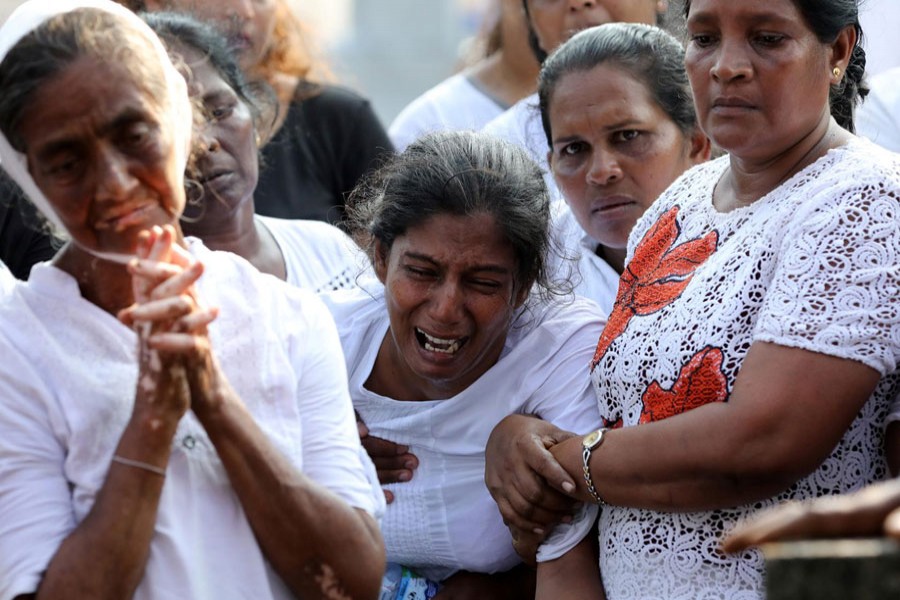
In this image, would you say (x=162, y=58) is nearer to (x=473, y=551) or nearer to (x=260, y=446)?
(x=260, y=446)

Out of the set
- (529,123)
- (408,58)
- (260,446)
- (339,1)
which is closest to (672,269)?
(260,446)

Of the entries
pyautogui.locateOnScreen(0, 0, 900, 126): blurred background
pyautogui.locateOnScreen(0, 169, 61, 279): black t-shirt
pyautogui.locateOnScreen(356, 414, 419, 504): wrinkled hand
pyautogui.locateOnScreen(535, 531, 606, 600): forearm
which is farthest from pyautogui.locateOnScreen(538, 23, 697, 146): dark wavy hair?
pyautogui.locateOnScreen(0, 0, 900, 126): blurred background

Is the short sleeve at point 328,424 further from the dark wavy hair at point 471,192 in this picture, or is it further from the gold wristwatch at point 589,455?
the dark wavy hair at point 471,192

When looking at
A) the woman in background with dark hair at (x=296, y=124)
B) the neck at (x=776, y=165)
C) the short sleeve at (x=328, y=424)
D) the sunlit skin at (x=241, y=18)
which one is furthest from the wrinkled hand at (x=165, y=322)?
the sunlit skin at (x=241, y=18)

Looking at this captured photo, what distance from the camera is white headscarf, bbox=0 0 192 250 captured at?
2303 millimetres

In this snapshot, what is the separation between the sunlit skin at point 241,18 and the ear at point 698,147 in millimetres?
1541

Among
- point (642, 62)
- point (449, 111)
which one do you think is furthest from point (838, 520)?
point (449, 111)

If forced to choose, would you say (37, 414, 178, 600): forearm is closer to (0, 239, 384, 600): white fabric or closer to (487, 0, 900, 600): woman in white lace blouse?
(0, 239, 384, 600): white fabric

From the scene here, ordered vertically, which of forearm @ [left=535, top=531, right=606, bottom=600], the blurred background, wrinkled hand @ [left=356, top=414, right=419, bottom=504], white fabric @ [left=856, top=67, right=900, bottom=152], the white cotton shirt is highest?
the white cotton shirt

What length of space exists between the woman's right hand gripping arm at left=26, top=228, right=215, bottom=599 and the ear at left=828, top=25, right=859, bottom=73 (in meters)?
1.42

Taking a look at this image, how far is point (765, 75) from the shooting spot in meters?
2.68

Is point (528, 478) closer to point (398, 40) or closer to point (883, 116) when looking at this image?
point (883, 116)

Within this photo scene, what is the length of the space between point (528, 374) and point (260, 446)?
1.03 metres

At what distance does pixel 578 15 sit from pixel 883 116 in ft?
3.52
